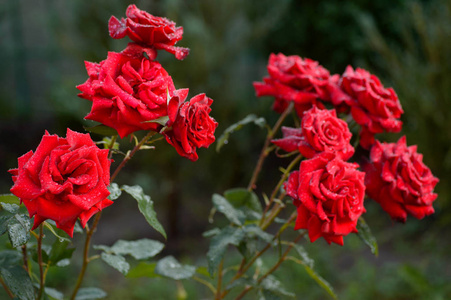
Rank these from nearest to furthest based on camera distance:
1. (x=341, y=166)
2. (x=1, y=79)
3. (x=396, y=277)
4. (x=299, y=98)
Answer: (x=341, y=166)
(x=299, y=98)
(x=396, y=277)
(x=1, y=79)

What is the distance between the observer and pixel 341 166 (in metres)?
0.75

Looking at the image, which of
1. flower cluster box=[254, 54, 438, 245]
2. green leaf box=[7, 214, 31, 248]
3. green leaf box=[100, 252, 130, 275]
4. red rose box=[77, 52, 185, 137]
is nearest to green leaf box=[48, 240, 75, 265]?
green leaf box=[100, 252, 130, 275]

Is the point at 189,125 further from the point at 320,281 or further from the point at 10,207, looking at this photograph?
the point at 320,281

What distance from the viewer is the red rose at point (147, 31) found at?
69 cm

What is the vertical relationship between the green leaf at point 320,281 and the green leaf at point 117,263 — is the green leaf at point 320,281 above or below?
below

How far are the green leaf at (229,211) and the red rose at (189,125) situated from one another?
0.30m

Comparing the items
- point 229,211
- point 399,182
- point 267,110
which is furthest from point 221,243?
point 267,110

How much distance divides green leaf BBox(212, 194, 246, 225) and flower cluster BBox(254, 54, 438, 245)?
7.5 inches

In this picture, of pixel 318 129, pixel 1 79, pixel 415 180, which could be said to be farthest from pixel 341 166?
pixel 1 79

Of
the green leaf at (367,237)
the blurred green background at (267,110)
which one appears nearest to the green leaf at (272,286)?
the green leaf at (367,237)

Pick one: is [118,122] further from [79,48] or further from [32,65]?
[32,65]

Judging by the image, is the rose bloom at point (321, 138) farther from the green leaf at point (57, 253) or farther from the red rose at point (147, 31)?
the green leaf at point (57, 253)

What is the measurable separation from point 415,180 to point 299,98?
0.88 feet

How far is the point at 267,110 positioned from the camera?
3.44 m
